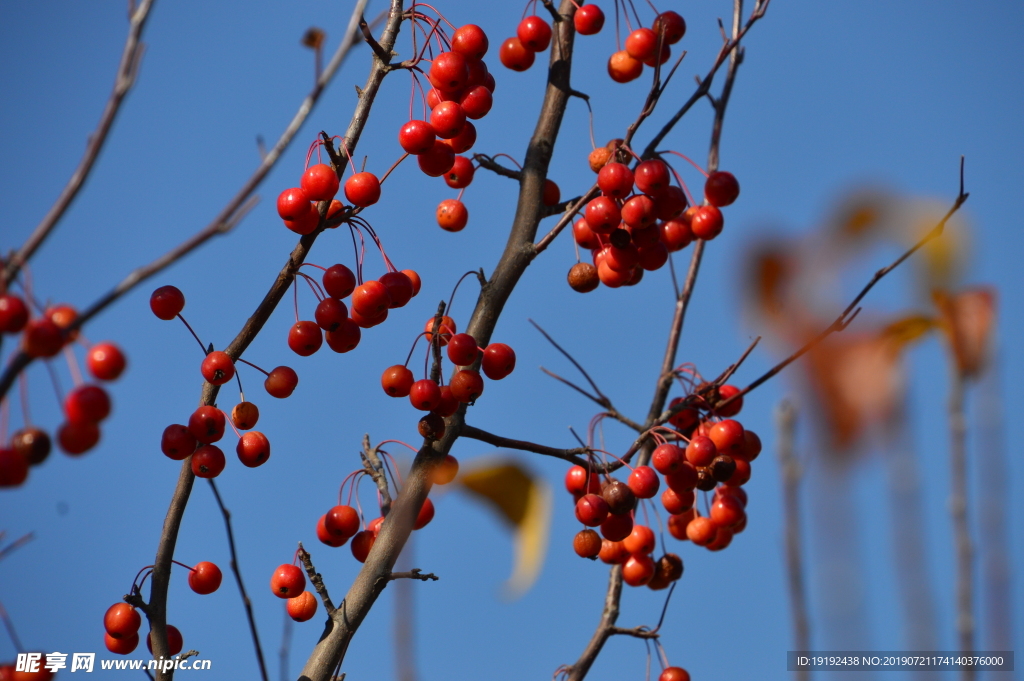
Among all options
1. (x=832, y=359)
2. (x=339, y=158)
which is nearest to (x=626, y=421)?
(x=339, y=158)

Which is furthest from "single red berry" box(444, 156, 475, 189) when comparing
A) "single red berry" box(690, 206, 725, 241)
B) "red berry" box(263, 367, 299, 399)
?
"red berry" box(263, 367, 299, 399)

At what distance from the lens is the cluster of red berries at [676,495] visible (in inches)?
106

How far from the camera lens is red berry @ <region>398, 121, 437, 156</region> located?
2.50m

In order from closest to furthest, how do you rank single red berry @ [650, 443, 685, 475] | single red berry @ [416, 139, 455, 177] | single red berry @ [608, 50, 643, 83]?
single red berry @ [416, 139, 455, 177] < single red berry @ [650, 443, 685, 475] < single red berry @ [608, 50, 643, 83]

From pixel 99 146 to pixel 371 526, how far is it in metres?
1.84

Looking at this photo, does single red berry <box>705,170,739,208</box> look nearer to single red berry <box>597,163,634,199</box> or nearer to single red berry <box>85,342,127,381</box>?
single red berry <box>597,163,634,199</box>

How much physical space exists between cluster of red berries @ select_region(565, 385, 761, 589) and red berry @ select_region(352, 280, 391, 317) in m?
0.83

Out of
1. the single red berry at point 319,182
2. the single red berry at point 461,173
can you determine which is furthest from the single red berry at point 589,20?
the single red berry at point 319,182

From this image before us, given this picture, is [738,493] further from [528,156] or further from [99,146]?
[99,146]

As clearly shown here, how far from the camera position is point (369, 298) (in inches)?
94.2

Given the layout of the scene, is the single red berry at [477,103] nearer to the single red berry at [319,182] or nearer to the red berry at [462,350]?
the single red berry at [319,182]

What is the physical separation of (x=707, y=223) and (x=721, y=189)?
0.16 m

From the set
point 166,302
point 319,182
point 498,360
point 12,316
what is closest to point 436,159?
point 319,182

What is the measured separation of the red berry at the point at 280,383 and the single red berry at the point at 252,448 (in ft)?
0.39
